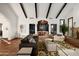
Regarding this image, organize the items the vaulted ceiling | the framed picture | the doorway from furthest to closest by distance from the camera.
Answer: the doorway
the framed picture
the vaulted ceiling

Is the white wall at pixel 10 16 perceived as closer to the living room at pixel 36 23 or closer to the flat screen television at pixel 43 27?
the living room at pixel 36 23

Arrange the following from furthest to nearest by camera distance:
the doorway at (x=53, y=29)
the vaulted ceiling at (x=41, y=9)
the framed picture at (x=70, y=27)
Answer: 1. the doorway at (x=53, y=29)
2. the framed picture at (x=70, y=27)
3. the vaulted ceiling at (x=41, y=9)

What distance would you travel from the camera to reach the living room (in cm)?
272

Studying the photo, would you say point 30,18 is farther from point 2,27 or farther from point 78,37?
point 78,37

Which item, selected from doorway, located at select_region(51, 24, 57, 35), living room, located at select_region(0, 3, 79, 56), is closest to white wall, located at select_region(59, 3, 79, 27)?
living room, located at select_region(0, 3, 79, 56)

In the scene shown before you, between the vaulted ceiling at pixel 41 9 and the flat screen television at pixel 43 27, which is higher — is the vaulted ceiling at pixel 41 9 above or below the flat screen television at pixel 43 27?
above

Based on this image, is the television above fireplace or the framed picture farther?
the television above fireplace

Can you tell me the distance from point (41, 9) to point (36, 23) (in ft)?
1.32

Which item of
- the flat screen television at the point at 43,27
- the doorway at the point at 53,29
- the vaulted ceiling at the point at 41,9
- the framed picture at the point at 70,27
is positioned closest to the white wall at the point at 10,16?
the vaulted ceiling at the point at 41,9

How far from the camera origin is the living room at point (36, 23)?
2.72m

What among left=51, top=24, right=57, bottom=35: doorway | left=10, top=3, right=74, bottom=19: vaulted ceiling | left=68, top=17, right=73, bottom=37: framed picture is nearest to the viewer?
left=10, top=3, right=74, bottom=19: vaulted ceiling

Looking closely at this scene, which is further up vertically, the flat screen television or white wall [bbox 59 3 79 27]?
white wall [bbox 59 3 79 27]

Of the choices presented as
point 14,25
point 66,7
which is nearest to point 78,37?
point 66,7

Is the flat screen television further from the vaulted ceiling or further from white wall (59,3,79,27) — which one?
white wall (59,3,79,27)
